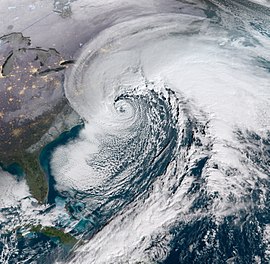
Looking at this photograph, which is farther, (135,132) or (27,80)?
(27,80)

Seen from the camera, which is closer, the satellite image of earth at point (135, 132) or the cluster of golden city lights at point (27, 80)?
the satellite image of earth at point (135, 132)

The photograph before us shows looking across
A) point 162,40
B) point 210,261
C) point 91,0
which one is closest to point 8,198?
point 210,261

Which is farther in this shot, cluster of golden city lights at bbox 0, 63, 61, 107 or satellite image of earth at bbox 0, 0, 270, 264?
cluster of golden city lights at bbox 0, 63, 61, 107

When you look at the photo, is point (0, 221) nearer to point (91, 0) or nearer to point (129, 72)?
point (129, 72)

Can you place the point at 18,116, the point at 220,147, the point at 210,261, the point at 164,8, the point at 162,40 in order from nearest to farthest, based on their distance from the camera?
the point at 210,261
the point at 220,147
the point at 18,116
the point at 162,40
the point at 164,8

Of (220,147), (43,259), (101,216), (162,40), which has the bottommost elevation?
(43,259)

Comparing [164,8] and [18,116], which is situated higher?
[164,8]

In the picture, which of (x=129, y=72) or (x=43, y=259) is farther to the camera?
(x=129, y=72)

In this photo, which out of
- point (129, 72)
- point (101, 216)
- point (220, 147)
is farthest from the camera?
point (129, 72)
